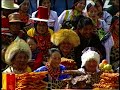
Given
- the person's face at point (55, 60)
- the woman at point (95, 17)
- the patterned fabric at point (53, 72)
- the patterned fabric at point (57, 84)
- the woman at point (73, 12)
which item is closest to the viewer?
the patterned fabric at point (57, 84)

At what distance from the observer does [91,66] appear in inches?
215

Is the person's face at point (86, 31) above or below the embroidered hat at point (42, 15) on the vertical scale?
below

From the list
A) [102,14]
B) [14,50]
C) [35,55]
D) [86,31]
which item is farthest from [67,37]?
[102,14]

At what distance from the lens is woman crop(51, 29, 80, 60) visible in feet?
20.5

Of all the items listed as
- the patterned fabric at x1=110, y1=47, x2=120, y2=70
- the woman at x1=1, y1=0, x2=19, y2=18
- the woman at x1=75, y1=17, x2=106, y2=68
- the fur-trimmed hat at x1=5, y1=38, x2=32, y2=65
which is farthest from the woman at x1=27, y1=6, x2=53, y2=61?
the fur-trimmed hat at x1=5, y1=38, x2=32, y2=65

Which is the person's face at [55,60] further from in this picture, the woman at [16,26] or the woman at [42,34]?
the woman at [16,26]

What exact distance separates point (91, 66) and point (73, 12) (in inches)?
96.7

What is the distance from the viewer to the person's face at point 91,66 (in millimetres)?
5406

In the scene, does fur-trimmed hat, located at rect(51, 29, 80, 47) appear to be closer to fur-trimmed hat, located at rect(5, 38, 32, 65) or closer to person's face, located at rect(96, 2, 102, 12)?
fur-trimmed hat, located at rect(5, 38, 32, 65)

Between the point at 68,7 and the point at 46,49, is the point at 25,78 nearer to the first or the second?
the point at 46,49

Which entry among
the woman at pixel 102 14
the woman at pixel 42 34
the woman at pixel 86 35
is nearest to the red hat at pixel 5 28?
the woman at pixel 42 34

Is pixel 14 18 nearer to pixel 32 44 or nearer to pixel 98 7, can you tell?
pixel 32 44

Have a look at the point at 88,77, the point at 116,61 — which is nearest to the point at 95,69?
the point at 88,77

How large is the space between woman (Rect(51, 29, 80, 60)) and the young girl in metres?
0.26
